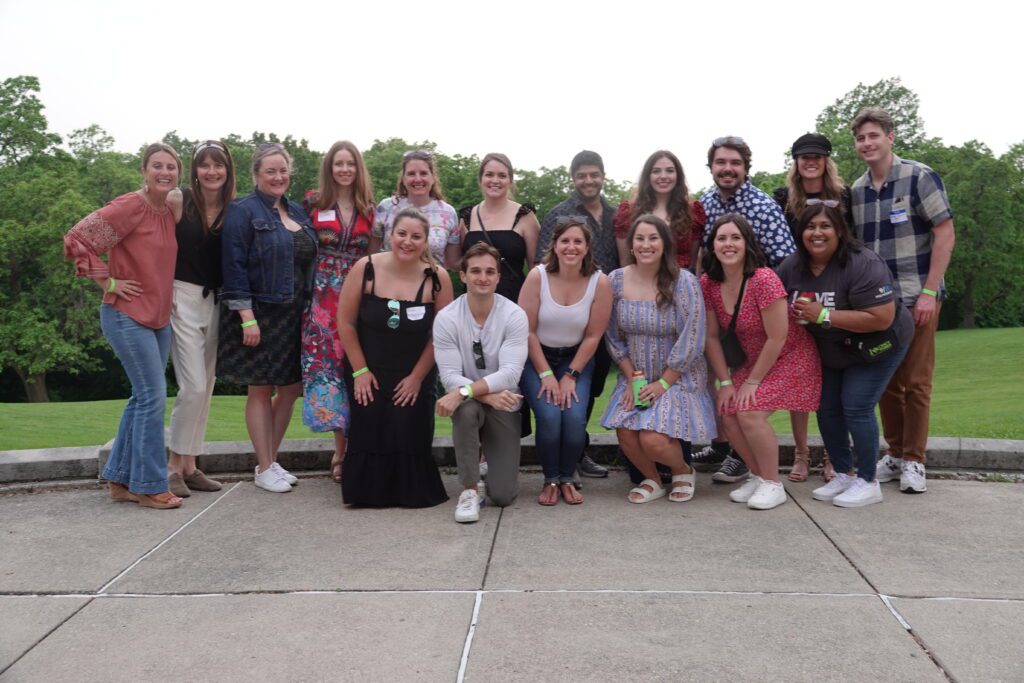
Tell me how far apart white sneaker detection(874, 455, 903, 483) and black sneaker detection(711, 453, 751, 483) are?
2.60 ft

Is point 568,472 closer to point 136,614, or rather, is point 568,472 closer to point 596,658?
point 596,658

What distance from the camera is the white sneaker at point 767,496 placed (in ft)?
16.3

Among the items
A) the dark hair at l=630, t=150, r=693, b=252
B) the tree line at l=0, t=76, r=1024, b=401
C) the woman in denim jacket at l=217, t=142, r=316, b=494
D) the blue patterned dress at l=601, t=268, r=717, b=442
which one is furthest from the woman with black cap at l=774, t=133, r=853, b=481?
the tree line at l=0, t=76, r=1024, b=401

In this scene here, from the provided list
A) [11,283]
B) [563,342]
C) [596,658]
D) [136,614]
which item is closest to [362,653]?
[596,658]

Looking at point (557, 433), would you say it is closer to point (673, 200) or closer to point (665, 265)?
point (665, 265)

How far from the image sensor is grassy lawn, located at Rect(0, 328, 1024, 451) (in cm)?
929

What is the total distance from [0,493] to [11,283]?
28552mm

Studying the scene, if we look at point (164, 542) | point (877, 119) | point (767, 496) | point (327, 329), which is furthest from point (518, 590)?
point (877, 119)

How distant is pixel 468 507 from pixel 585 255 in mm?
1594

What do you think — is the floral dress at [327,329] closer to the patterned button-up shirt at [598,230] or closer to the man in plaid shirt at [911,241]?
the patterned button-up shirt at [598,230]

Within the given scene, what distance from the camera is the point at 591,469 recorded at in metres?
5.86

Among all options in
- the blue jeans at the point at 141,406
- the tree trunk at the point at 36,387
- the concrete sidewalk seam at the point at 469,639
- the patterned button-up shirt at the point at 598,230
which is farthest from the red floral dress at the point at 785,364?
the tree trunk at the point at 36,387

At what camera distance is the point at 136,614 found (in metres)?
3.68

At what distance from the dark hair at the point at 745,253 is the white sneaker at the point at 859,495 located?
1.34 meters
